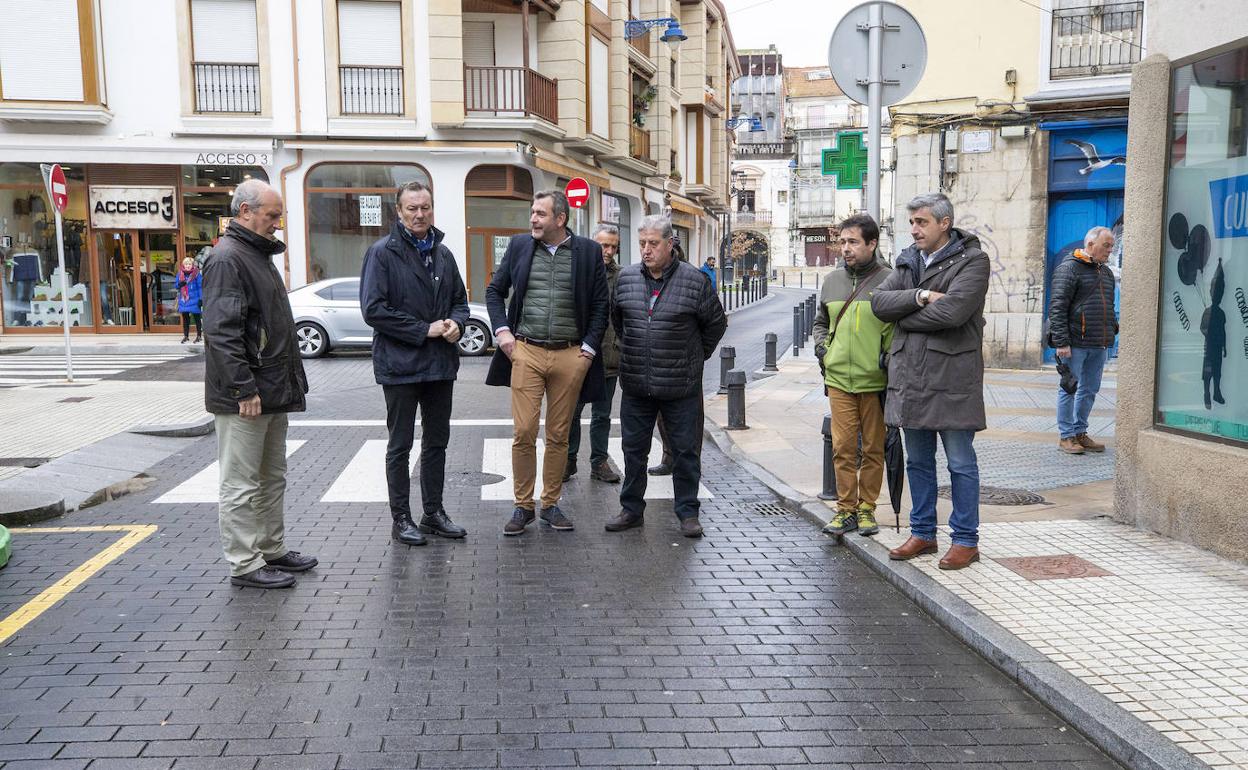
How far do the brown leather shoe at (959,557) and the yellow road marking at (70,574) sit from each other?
4404 mm

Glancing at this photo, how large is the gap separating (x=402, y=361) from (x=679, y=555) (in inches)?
76.3

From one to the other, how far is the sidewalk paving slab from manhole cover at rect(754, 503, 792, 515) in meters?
0.10

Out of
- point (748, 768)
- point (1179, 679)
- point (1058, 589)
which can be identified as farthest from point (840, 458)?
point (748, 768)

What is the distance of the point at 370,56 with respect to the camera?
2359 centimetres

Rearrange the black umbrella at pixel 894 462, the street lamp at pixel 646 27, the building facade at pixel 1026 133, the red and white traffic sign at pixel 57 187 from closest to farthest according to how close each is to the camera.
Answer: the black umbrella at pixel 894 462 → the red and white traffic sign at pixel 57 187 → the building facade at pixel 1026 133 → the street lamp at pixel 646 27

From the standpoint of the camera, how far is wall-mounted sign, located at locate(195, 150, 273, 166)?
75.3ft

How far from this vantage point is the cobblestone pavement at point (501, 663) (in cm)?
343

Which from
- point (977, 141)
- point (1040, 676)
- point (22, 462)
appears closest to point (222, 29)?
point (977, 141)

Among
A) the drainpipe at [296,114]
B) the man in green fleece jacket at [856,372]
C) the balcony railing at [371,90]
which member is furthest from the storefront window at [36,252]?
the man in green fleece jacket at [856,372]

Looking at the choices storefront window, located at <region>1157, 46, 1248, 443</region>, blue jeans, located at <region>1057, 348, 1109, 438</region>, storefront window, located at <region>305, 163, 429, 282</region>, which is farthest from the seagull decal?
storefront window, located at <region>305, 163, 429, 282</region>

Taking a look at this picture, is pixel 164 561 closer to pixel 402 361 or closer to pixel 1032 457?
pixel 402 361

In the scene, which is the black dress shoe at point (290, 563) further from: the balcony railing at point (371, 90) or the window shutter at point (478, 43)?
the window shutter at point (478, 43)

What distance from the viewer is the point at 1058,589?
4.97 metres

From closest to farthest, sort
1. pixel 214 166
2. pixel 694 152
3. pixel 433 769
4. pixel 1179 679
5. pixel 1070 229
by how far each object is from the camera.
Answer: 1. pixel 433 769
2. pixel 1179 679
3. pixel 1070 229
4. pixel 214 166
5. pixel 694 152
